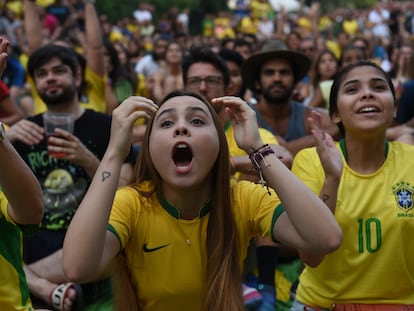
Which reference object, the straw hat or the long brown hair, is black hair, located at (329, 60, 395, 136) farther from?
the straw hat

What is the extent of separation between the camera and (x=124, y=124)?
7.94 feet

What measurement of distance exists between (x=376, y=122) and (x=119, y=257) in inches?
53.1

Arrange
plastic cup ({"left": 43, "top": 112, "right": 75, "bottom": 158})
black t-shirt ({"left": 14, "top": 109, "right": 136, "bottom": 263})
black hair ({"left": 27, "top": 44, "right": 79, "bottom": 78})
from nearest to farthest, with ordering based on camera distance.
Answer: plastic cup ({"left": 43, "top": 112, "right": 75, "bottom": 158}) < black t-shirt ({"left": 14, "top": 109, "right": 136, "bottom": 263}) < black hair ({"left": 27, "top": 44, "right": 79, "bottom": 78})

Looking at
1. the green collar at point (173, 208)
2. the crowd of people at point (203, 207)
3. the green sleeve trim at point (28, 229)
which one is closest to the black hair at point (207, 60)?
the crowd of people at point (203, 207)

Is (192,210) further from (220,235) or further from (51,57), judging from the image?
(51,57)

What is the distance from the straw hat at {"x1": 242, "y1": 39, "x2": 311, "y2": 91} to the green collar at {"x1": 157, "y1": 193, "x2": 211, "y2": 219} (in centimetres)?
278

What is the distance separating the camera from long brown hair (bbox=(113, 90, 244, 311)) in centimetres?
256

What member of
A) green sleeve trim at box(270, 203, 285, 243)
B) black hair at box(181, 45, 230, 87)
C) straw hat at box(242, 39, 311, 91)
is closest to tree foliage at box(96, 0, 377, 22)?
straw hat at box(242, 39, 311, 91)

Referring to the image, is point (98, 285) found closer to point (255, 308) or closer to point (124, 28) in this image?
point (255, 308)

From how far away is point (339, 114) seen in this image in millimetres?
3176

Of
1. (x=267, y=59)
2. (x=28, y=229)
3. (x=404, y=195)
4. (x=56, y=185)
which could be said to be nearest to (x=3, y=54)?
(x=28, y=229)

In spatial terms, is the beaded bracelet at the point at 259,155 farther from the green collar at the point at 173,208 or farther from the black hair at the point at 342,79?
the black hair at the point at 342,79

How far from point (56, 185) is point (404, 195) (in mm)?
2253

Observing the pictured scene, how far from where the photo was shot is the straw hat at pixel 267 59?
208 inches
